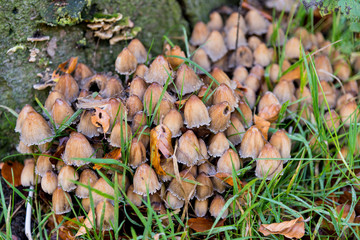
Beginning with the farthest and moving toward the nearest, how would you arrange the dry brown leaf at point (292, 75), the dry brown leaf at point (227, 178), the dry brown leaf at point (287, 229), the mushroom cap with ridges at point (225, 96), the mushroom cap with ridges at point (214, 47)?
the mushroom cap with ridges at point (214, 47) < the dry brown leaf at point (292, 75) < the mushroom cap with ridges at point (225, 96) < the dry brown leaf at point (227, 178) < the dry brown leaf at point (287, 229)

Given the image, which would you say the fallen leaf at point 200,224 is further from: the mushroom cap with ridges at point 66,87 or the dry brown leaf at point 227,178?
the mushroom cap with ridges at point 66,87

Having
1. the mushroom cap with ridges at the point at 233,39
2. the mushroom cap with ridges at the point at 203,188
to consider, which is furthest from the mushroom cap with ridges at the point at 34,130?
the mushroom cap with ridges at the point at 233,39

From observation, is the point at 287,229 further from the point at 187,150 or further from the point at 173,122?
the point at 173,122

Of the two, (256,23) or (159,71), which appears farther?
(256,23)

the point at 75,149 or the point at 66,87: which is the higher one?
the point at 66,87

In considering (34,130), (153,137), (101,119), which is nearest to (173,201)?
→ (153,137)

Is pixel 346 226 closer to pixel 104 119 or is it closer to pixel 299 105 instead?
pixel 299 105

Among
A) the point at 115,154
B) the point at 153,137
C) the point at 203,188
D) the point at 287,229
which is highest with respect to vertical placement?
the point at 153,137
